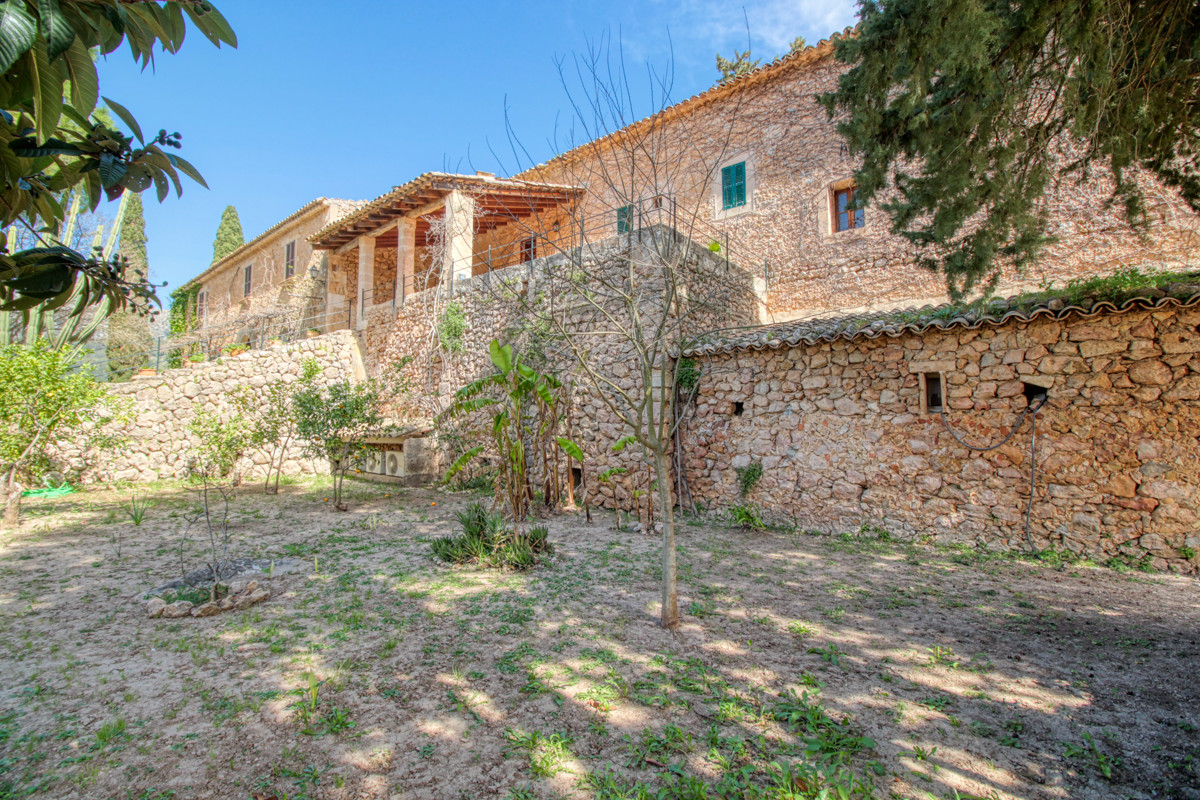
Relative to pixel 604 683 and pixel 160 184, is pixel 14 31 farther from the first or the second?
pixel 604 683

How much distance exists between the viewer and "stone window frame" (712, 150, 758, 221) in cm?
1245

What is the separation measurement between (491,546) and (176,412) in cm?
1018

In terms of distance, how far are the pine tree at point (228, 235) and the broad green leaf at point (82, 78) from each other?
31024 millimetres

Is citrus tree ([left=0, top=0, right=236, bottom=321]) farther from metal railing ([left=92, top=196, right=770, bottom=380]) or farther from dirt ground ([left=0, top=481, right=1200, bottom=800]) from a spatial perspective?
metal railing ([left=92, top=196, right=770, bottom=380])

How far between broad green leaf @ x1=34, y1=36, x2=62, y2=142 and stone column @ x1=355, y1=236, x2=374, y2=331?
15088mm

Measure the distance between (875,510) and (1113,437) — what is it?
255 cm

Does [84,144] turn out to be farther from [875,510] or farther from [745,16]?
[875,510]

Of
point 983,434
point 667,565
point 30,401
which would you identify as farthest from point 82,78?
point 30,401

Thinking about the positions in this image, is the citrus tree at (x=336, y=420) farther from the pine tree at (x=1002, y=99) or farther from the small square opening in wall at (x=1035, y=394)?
the small square opening in wall at (x=1035, y=394)

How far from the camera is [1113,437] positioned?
19.2 ft

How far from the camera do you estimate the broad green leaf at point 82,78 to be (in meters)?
1.23

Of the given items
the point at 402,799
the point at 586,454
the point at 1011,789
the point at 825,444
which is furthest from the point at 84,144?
the point at 586,454

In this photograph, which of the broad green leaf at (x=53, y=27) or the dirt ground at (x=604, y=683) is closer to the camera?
the broad green leaf at (x=53, y=27)

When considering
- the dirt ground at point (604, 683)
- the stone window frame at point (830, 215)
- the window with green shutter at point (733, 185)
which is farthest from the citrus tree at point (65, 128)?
the window with green shutter at point (733, 185)
